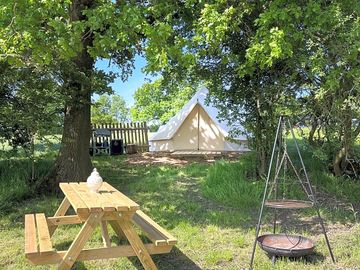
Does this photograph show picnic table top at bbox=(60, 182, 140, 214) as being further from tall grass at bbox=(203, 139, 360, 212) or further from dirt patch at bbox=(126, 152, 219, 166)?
dirt patch at bbox=(126, 152, 219, 166)

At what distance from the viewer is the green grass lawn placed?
4219mm

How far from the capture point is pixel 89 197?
151 inches

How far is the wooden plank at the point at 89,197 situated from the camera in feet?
10.9

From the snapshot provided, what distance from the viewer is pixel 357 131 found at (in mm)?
6191

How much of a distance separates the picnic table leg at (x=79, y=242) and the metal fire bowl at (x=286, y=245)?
1.85 metres

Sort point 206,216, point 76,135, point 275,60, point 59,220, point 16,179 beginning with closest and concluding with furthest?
point 59,220 → point 206,216 → point 275,60 → point 16,179 → point 76,135

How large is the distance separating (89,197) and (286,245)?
2.24 meters

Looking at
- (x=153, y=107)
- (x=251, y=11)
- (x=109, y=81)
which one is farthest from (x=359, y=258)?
(x=153, y=107)

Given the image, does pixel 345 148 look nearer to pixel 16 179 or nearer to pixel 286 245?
pixel 286 245

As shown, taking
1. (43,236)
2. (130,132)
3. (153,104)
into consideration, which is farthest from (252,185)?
(153,104)

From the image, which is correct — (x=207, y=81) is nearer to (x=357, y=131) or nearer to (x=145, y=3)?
(x=145, y=3)

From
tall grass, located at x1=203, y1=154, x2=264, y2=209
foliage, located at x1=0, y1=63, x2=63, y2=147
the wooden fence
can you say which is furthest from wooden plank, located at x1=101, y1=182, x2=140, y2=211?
the wooden fence

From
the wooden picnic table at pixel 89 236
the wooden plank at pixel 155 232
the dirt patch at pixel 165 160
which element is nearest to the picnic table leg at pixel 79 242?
the wooden picnic table at pixel 89 236

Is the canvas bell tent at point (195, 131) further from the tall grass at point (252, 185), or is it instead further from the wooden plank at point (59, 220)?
the wooden plank at point (59, 220)
